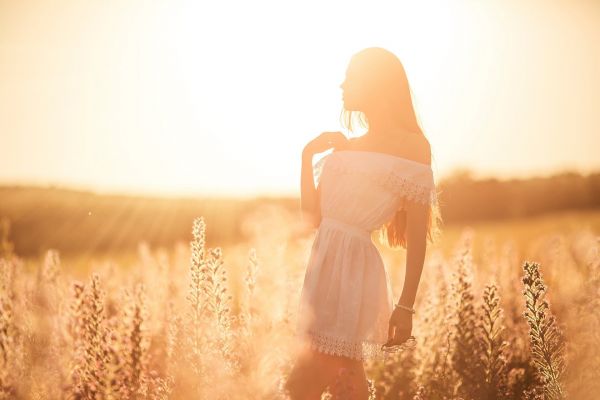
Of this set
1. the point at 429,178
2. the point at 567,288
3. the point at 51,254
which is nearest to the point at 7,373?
the point at 51,254

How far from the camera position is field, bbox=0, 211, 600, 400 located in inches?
172

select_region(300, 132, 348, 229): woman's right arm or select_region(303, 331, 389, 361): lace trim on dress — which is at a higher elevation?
select_region(300, 132, 348, 229): woman's right arm

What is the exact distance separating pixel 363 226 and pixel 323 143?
538 millimetres

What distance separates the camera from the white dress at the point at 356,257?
3898 mm

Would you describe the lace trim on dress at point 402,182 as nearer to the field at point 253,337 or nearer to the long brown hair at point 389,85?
the long brown hair at point 389,85

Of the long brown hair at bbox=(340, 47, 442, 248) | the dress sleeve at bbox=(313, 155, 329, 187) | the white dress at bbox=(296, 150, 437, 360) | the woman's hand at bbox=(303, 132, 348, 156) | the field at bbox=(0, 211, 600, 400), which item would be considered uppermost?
the long brown hair at bbox=(340, 47, 442, 248)

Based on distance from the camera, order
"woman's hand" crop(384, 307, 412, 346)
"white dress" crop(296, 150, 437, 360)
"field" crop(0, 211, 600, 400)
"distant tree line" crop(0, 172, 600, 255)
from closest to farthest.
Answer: "woman's hand" crop(384, 307, 412, 346)
"white dress" crop(296, 150, 437, 360)
"field" crop(0, 211, 600, 400)
"distant tree line" crop(0, 172, 600, 255)

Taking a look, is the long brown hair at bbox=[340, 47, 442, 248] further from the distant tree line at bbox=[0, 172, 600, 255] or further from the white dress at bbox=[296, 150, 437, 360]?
the distant tree line at bbox=[0, 172, 600, 255]

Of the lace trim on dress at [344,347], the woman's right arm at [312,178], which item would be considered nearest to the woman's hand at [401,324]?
the lace trim on dress at [344,347]

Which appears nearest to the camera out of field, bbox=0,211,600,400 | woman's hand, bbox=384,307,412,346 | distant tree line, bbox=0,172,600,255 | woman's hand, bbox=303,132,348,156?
woman's hand, bbox=384,307,412,346

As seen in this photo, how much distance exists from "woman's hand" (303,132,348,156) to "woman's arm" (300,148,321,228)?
2 centimetres

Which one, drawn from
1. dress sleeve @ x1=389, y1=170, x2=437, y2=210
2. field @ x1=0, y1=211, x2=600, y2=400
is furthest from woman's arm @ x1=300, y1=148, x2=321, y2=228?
field @ x1=0, y1=211, x2=600, y2=400

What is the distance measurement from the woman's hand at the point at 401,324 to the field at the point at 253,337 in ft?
1.73

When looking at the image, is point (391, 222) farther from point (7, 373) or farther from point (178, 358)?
point (7, 373)
